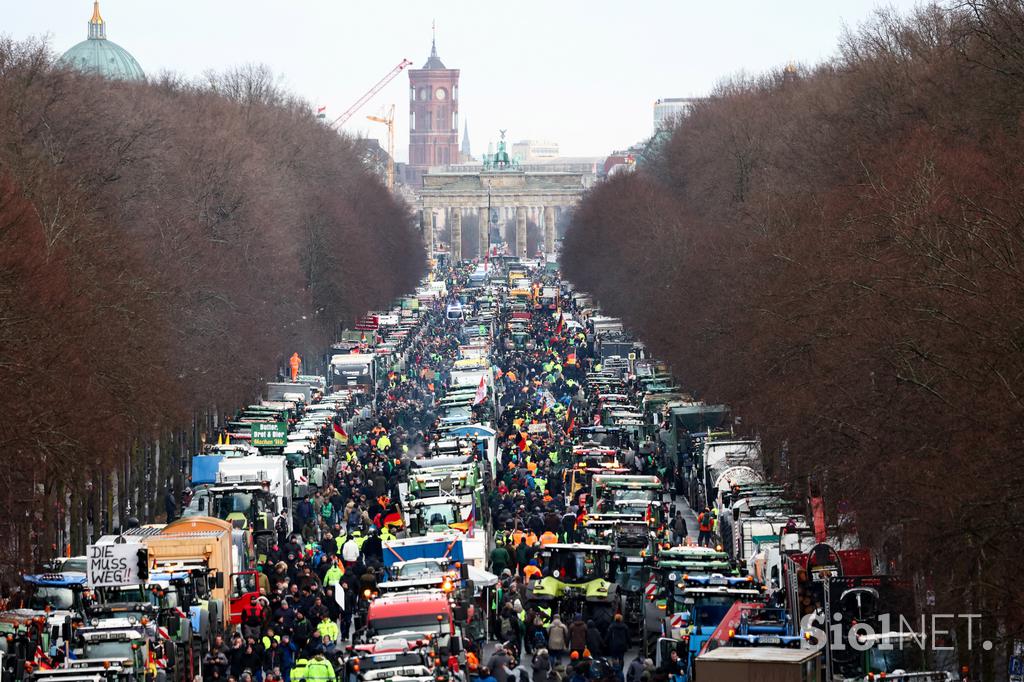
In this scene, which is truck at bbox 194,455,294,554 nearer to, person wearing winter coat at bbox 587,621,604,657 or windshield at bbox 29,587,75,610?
windshield at bbox 29,587,75,610

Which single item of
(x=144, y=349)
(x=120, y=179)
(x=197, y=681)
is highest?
(x=120, y=179)

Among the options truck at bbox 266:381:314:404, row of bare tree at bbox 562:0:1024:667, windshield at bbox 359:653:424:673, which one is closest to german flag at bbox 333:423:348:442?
truck at bbox 266:381:314:404

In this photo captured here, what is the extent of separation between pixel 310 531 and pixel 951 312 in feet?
56.7

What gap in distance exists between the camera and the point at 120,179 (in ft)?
200

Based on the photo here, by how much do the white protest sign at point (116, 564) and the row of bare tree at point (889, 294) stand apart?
373 inches

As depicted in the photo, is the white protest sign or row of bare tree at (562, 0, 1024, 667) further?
the white protest sign

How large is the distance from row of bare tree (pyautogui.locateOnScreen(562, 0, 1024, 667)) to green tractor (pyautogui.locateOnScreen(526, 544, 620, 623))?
12.1ft

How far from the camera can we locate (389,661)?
26672 millimetres

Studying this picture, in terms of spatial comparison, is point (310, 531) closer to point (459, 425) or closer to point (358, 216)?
point (459, 425)

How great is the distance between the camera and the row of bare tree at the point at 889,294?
26625mm

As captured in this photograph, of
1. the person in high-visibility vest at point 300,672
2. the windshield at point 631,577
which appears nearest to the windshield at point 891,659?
the person in high-visibility vest at point 300,672

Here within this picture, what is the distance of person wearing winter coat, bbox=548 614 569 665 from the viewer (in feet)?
105

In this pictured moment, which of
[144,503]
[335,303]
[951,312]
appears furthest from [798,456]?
[335,303]

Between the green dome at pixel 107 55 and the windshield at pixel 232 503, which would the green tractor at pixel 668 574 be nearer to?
the windshield at pixel 232 503
